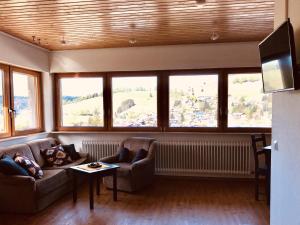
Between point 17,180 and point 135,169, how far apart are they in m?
1.66

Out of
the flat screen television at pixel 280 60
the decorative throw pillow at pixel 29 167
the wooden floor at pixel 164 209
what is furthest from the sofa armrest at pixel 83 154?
the flat screen television at pixel 280 60

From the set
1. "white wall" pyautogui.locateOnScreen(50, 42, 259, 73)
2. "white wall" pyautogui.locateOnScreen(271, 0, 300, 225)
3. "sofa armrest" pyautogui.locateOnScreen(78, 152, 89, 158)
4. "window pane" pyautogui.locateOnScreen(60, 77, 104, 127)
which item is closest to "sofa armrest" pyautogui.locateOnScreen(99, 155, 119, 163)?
"sofa armrest" pyautogui.locateOnScreen(78, 152, 89, 158)

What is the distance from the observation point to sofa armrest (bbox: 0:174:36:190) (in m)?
3.35

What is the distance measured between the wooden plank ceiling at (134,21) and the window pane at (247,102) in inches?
29.8

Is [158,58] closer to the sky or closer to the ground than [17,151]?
closer to the sky

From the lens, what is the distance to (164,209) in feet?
11.7

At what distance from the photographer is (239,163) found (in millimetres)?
4746

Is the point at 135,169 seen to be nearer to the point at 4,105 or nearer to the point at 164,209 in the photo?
the point at 164,209

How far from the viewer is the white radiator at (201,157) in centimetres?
474

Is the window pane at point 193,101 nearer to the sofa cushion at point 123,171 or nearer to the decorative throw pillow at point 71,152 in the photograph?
the sofa cushion at point 123,171

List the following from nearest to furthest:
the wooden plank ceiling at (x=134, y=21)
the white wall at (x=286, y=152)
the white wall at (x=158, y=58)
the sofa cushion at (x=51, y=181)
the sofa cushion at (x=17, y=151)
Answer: the white wall at (x=286, y=152) → the wooden plank ceiling at (x=134, y=21) → the sofa cushion at (x=51, y=181) → the sofa cushion at (x=17, y=151) → the white wall at (x=158, y=58)

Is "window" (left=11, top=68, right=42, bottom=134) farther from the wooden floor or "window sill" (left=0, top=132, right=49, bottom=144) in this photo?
the wooden floor

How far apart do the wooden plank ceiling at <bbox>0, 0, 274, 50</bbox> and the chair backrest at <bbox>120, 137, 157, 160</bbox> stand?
1792mm

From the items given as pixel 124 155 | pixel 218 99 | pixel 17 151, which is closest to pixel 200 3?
pixel 218 99
